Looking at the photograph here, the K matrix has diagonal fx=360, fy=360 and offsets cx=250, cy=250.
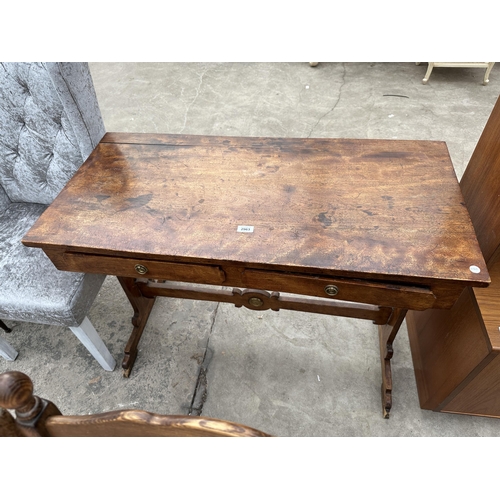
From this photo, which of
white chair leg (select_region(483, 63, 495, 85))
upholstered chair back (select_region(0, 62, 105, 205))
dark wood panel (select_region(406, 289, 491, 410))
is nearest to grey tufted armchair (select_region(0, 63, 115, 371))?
upholstered chair back (select_region(0, 62, 105, 205))

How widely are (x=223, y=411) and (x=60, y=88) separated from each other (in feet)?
4.80

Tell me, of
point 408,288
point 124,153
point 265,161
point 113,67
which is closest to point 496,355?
point 408,288

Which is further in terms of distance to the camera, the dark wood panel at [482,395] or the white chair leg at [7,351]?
the white chair leg at [7,351]

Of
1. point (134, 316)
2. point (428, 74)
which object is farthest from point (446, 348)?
point (428, 74)

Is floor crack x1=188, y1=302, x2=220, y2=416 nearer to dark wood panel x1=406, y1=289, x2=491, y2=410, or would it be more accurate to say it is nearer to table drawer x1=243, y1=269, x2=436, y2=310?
table drawer x1=243, y1=269, x2=436, y2=310

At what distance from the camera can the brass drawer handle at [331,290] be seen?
1.05 metres

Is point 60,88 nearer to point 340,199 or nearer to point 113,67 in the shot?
point 340,199

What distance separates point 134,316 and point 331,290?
1154mm

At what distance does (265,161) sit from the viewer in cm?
134

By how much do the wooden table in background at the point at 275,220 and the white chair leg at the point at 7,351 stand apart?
2.88 ft

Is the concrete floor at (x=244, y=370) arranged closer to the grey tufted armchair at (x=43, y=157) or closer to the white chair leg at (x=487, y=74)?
the grey tufted armchair at (x=43, y=157)

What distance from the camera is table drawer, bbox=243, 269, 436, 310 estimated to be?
3.32ft

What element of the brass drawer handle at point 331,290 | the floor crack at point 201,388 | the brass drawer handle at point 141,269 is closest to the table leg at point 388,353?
the brass drawer handle at point 331,290

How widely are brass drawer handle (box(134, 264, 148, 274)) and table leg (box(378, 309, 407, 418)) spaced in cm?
101
